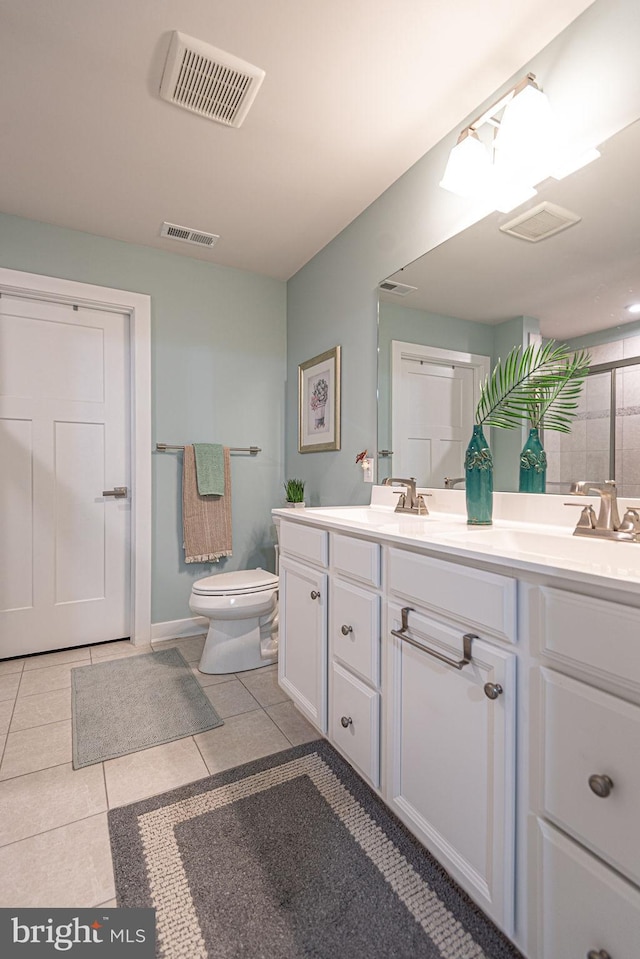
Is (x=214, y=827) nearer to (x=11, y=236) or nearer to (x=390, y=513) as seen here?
(x=390, y=513)

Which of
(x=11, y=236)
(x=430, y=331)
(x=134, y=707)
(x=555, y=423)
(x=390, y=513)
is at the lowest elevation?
Answer: (x=134, y=707)

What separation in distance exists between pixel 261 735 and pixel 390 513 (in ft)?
3.32

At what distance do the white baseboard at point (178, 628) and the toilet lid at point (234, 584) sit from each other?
555 mm

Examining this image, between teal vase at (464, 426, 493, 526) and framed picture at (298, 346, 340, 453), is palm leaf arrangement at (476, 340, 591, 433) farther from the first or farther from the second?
framed picture at (298, 346, 340, 453)

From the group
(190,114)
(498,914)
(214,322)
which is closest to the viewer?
(498,914)

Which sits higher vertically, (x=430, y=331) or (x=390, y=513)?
(x=430, y=331)

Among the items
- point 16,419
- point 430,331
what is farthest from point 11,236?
point 430,331

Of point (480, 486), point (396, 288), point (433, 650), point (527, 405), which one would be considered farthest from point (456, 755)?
point (396, 288)

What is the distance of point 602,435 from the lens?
1.36 meters

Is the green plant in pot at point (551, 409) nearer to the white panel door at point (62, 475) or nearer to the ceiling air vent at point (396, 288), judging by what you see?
the ceiling air vent at point (396, 288)

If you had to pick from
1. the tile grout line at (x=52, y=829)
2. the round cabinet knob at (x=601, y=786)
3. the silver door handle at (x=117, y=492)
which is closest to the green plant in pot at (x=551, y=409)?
the round cabinet knob at (x=601, y=786)

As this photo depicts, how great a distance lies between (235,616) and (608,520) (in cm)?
168

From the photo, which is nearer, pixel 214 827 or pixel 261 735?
pixel 214 827

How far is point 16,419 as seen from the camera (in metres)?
2.50
